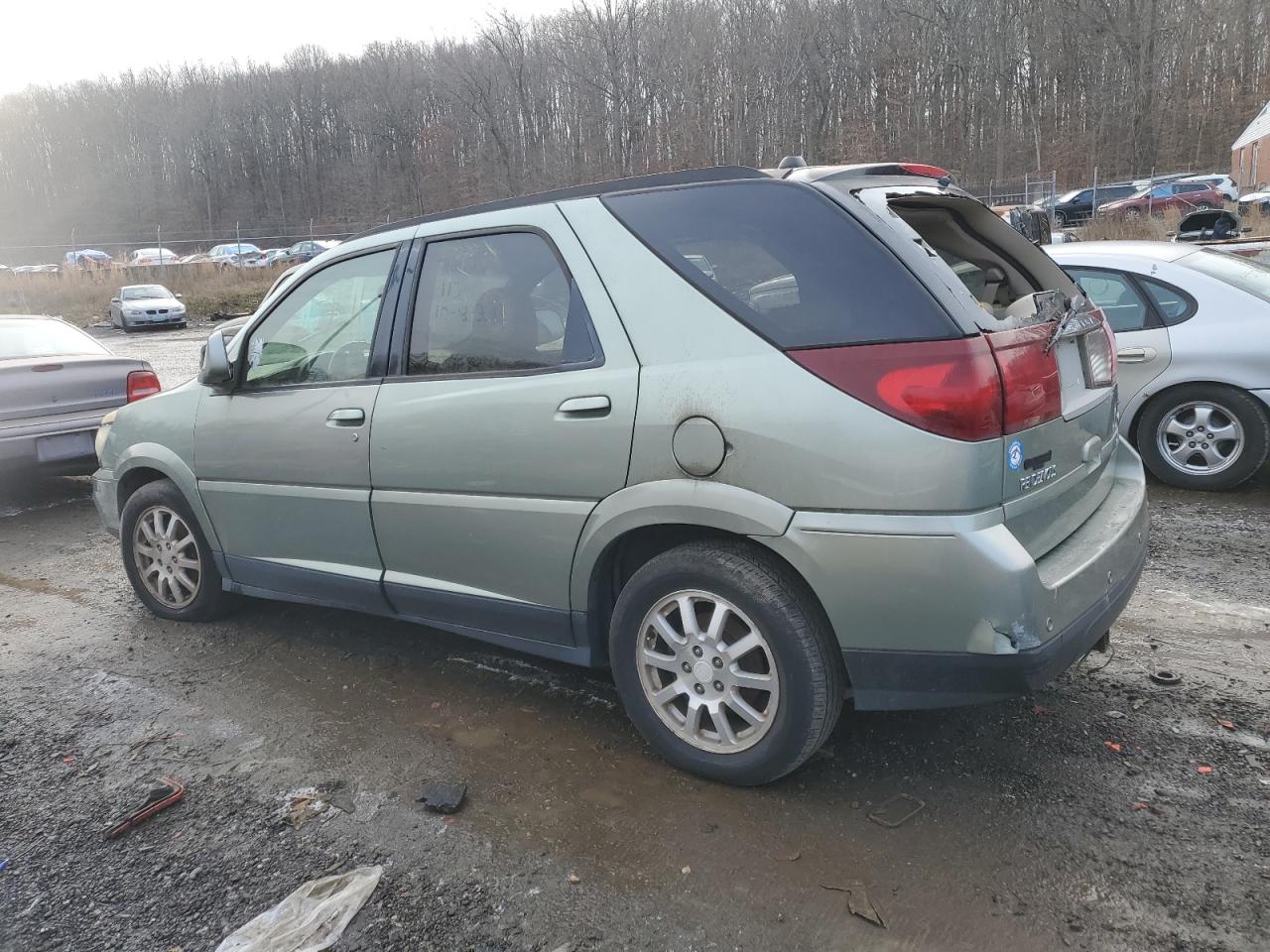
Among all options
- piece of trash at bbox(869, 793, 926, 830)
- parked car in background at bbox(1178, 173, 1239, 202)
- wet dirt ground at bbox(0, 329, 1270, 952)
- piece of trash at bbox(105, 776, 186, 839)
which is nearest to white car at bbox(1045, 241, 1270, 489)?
wet dirt ground at bbox(0, 329, 1270, 952)

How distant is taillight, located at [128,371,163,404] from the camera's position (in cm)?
754

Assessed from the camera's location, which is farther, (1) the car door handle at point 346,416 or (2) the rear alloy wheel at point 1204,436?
(2) the rear alloy wheel at point 1204,436

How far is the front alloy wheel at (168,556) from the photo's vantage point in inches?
177

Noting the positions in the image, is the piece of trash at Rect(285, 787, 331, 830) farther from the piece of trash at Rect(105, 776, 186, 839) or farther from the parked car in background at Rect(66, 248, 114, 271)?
the parked car in background at Rect(66, 248, 114, 271)

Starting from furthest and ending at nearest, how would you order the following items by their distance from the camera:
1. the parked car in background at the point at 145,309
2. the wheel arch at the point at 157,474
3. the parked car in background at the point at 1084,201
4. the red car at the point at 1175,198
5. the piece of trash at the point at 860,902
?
1. the parked car in background at the point at 1084,201
2. the red car at the point at 1175,198
3. the parked car in background at the point at 145,309
4. the wheel arch at the point at 157,474
5. the piece of trash at the point at 860,902

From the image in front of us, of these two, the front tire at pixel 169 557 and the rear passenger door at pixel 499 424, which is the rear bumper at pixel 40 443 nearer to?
the front tire at pixel 169 557

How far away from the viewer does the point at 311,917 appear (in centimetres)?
241

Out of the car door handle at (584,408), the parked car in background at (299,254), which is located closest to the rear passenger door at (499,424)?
the car door handle at (584,408)

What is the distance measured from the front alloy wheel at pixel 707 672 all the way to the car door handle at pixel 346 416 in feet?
4.73

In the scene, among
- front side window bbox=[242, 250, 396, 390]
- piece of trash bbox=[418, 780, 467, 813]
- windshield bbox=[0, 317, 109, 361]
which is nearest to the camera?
piece of trash bbox=[418, 780, 467, 813]

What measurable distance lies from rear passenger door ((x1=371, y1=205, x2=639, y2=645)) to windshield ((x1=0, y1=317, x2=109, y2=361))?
5623mm

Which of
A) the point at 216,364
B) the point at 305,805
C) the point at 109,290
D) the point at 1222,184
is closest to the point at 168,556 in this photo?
the point at 216,364

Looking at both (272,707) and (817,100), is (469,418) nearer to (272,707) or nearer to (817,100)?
(272,707)

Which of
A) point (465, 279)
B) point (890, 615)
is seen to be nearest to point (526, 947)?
point (890, 615)
